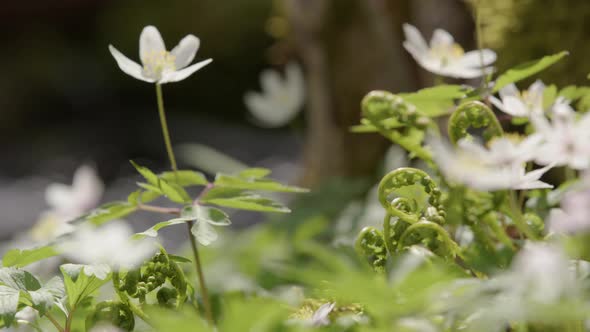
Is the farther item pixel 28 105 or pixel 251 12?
pixel 28 105

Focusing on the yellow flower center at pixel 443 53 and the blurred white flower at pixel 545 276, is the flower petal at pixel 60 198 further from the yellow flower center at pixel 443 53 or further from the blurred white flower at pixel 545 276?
the blurred white flower at pixel 545 276

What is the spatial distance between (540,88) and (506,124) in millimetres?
902

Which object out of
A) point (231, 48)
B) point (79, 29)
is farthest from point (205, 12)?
point (79, 29)

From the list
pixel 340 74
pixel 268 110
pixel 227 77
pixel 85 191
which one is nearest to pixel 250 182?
pixel 85 191

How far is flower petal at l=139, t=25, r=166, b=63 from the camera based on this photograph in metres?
0.88

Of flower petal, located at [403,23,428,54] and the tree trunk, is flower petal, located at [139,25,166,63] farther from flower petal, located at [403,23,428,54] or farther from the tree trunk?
the tree trunk

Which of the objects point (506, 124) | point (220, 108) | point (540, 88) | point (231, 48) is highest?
point (231, 48)

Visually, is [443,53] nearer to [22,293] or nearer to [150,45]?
[150,45]

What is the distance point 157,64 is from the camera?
87cm

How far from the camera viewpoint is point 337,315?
0.77m

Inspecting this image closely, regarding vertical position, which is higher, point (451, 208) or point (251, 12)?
point (251, 12)

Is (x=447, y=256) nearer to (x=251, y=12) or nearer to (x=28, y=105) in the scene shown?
(x=251, y=12)

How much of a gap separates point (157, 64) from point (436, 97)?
32cm

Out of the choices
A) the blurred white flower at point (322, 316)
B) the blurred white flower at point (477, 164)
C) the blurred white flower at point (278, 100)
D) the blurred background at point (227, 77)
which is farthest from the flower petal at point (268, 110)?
the blurred white flower at point (477, 164)
